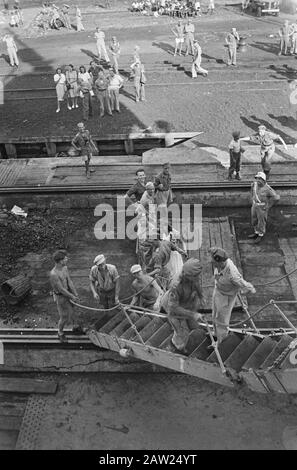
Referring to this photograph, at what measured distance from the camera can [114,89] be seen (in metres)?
18.3

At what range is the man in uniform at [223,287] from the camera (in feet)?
23.3

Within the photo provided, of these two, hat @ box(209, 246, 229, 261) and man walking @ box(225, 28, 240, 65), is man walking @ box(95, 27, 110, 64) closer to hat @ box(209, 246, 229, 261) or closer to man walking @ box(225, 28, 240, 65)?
man walking @ box(225, 28, 240, 65)

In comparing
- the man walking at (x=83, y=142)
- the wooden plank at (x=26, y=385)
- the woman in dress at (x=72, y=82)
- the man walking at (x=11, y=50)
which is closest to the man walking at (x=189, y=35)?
the woman in dress at (x=72, y=82)

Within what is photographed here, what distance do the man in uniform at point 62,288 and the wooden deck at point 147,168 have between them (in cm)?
533

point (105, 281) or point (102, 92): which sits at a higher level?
point (102, 92)

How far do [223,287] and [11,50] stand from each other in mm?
→ 20594

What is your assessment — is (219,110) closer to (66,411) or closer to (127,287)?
(127,287)

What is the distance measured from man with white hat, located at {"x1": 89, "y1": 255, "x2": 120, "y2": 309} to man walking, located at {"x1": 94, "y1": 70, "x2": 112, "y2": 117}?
11.2 m

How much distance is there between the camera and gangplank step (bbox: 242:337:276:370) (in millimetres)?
7176

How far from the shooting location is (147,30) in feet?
91.8

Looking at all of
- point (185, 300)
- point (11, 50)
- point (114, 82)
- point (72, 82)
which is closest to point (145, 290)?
point (185, 300)

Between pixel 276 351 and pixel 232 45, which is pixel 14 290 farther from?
pixel 232 45
